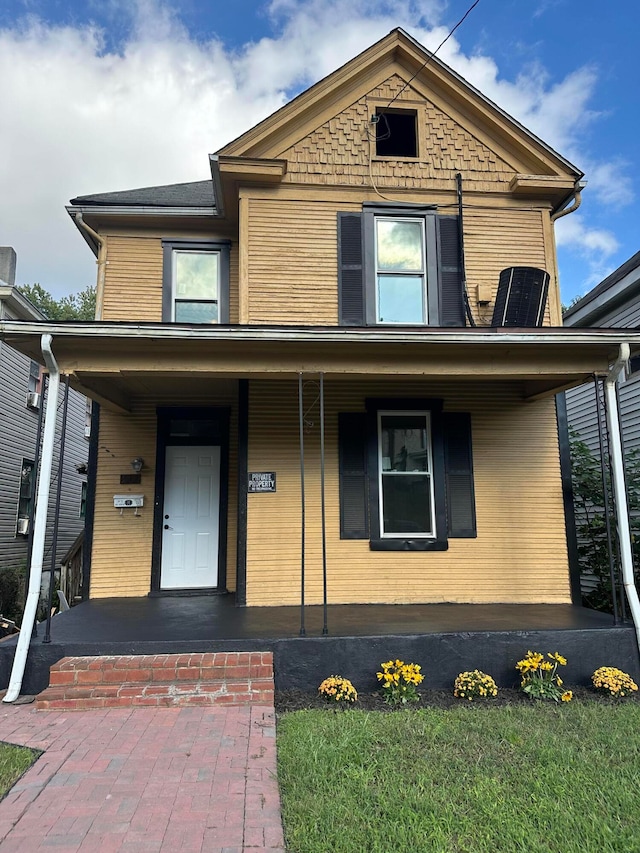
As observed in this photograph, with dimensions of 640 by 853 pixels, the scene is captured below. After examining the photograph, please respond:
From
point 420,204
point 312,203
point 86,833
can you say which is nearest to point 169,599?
point 86,833

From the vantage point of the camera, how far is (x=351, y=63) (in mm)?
6875

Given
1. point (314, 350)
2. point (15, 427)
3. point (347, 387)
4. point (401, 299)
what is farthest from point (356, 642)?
point (15, 427)

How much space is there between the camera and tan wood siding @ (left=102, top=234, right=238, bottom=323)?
717 centimetres

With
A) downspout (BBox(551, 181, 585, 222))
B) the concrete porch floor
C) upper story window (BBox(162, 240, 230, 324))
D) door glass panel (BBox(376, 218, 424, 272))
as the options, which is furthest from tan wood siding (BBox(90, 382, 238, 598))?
downspout (BBox(551, 181, 585, 222))

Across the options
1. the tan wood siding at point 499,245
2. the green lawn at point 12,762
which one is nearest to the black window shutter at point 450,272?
the tan wood siding at point 499,245

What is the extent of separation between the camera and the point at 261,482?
20.4ft

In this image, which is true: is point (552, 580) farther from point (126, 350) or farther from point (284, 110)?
point (284, 110)

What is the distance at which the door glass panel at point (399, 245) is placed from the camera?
22.2ft

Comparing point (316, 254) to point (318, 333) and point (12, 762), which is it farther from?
point (12, 762)

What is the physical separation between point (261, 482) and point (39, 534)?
94.1 inches

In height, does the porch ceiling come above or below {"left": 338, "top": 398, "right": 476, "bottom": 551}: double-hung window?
above

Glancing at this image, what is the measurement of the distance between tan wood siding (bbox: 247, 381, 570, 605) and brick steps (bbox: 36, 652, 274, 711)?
5.65 ft

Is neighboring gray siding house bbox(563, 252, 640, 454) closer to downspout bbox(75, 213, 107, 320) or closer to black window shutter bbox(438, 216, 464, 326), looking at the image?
black window shutter bbox(438, 216, 464, 326)

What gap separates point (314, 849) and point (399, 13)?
30.2ft
